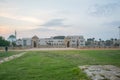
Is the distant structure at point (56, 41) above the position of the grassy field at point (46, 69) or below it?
above

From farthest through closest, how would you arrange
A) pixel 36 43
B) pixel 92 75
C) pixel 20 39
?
pixel 20 39, pixel 36 43, pixel 92 75

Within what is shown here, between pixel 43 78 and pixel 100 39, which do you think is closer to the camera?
pixel 43 78

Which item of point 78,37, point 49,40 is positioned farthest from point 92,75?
point 49,40

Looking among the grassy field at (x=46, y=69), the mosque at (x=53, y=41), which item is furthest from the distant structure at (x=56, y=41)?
the grassy field at (x=46, y=69)

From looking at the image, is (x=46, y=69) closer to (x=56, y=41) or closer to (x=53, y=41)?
(x=56, y=41)

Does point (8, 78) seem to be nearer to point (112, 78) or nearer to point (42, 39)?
point (112, 78)

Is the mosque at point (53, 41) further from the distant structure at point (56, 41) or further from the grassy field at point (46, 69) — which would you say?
the grassy field at point (46, 69)

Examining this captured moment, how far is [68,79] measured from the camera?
9031mm

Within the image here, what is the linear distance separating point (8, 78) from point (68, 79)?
2.72m

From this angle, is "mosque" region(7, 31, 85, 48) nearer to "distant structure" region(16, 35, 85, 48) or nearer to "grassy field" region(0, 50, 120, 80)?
"distant structure" region(16, 35, 85, 48)

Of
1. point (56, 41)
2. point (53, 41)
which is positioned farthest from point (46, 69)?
point (53, 41)

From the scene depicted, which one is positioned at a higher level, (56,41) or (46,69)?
(56,41)

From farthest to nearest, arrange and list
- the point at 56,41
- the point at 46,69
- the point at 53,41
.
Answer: the point at 53,41 → the point at 56,41 → the point at 46,69

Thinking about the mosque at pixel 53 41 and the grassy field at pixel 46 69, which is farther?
the mosque at pixel 53 41
